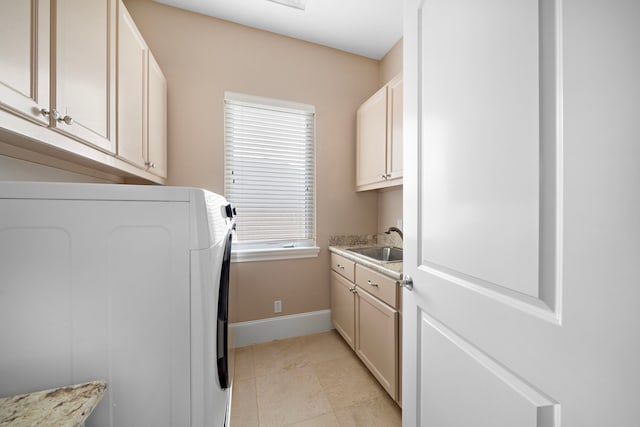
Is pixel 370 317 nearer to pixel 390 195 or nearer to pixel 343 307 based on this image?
pixel 343 307

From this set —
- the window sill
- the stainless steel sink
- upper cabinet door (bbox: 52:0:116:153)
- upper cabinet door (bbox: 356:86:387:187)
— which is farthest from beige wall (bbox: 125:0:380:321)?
upper cabinet door (bbox: 52:0:116:153)

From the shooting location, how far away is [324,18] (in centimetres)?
198

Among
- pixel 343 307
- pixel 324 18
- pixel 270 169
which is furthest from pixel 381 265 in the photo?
pixel 324 18

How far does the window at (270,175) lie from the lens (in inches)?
84.4

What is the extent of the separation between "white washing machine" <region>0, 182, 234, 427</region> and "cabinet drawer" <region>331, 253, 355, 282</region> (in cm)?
138

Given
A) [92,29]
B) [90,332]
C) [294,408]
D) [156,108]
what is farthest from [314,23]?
[294,408]

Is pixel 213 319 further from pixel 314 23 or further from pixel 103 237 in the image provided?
pixel 314 23

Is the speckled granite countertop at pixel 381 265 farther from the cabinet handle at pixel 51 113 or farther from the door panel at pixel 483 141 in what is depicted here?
the cabinet handle at pixel 51 113

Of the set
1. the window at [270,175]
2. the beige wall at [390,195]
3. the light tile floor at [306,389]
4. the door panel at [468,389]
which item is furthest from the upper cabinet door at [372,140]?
the light tile floor at [306,389]

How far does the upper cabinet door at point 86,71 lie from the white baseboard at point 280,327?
1731mm

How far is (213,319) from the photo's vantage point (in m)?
0.71

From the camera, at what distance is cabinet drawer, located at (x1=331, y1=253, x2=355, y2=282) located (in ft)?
6.31

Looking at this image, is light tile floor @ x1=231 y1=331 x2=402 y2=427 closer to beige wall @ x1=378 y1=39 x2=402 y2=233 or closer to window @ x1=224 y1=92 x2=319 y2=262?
window @ x1=224 y1=92 x2=319 y2=262

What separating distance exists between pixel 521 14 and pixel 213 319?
3.87 feet
